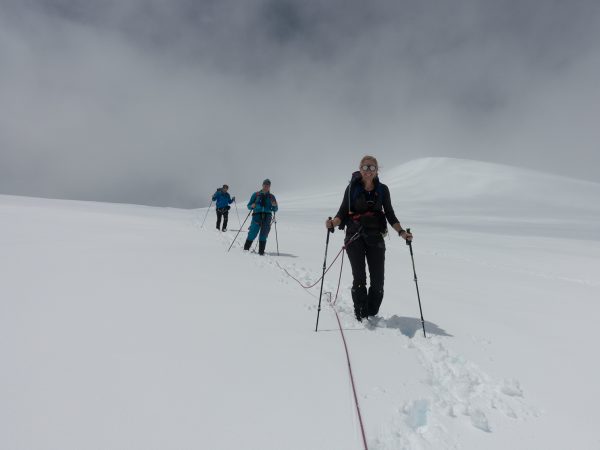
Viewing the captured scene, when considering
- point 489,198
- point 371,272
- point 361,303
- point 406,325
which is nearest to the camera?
point 406,325

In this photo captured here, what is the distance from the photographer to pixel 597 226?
26.9m

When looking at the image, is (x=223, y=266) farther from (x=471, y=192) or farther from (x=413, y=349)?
(x=471, y=192)

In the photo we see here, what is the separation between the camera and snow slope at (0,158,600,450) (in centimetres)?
234

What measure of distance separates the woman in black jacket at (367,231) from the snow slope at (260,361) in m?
0.37

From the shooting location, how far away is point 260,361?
3334 mm

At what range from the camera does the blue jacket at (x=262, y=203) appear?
11.4m

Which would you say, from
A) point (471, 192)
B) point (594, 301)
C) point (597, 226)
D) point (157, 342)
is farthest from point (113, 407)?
point (471, 192)

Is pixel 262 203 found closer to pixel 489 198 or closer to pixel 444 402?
pixel 444 402

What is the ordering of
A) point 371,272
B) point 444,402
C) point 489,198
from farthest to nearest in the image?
point 489,198, point 371,272, point 444,402

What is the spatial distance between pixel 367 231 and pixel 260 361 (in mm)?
2538

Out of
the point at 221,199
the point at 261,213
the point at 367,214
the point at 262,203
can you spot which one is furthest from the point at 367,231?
the point at 221,199

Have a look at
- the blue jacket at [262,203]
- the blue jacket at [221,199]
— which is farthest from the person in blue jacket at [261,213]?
the blue jacket at [221,199]

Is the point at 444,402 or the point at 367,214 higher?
the point at 367,214

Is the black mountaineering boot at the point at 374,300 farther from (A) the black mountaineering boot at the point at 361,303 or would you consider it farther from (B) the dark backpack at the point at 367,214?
(B) the dark backpack at the point at 367,214
